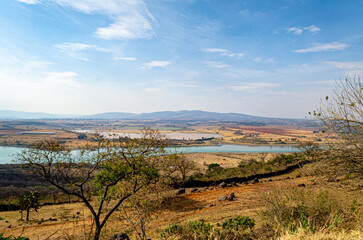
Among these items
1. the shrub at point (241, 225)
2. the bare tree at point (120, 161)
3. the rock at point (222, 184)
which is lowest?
the rock at point (222, 184)

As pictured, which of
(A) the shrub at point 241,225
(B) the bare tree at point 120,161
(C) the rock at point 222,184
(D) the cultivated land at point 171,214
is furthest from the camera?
(C) the rock at point 222,184

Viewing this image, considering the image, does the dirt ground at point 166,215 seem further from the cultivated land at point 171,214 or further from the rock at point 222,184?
the rock at point 222,184

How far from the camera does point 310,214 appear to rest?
8812 millimetres

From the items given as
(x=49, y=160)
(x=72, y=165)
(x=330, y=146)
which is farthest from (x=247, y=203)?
(x=49, y=160)

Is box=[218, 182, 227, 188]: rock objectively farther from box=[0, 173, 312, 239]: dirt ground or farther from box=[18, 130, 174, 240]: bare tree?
box=[18, 130, 174, 240]: bare tree

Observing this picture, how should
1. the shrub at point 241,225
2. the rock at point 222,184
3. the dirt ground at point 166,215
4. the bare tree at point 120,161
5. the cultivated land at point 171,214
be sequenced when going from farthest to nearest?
the rock at point 222,184 → the dirt ground at point 166,215 → the cultivated land at point 171,214 → the bare tree at point 120,161 → the shrub at point 241,225

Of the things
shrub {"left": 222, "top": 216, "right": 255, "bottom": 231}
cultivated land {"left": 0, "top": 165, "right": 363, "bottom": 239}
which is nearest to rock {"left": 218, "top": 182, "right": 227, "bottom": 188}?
cultivated land {"left": 0, "top": 165, "right": 363, "bottom": 239}

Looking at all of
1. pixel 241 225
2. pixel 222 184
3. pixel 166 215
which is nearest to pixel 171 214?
pixel 166 215

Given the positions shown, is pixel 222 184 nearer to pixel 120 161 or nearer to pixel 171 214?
pixel 171 214

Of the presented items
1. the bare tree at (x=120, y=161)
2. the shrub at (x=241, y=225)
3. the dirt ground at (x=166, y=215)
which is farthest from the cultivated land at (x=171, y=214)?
the bare tree at (x=120, y=161)

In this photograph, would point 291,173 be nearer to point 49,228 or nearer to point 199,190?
point 199,190

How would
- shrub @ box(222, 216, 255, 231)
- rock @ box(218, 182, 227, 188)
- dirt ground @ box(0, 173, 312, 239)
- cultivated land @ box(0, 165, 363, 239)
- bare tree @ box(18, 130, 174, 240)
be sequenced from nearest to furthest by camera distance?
shrub @ box(222, 216, 255, 231) < bare tree @ box(18, 130, 174, 240) < cultivated land @ box(0, 165, 363, 239) < dirt ground @ box(0, 173, 312, 239) < rock @ box(218, 182, 227, 188)

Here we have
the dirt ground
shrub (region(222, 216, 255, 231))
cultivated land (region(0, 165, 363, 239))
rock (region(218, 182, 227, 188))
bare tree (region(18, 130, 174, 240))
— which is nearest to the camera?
shrub (region(222, 216, 255, 231))

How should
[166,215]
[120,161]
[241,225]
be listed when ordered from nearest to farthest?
[241,225]
[120,161]
[166,215]
